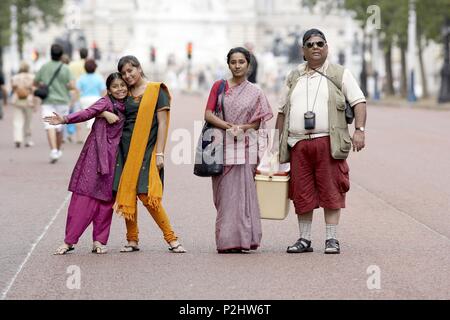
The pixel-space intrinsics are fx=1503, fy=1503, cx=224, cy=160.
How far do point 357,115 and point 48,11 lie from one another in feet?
174

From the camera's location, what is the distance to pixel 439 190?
60.0ft

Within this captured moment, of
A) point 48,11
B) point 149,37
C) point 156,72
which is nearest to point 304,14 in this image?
point 149,37

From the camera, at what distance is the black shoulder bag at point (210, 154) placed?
12.2m

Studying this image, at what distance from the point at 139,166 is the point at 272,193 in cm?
111

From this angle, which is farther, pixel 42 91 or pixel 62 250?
pixel 42 91

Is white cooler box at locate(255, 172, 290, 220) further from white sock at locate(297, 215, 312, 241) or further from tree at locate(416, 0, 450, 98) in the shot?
tree at locate(416, 0, 450, 98)

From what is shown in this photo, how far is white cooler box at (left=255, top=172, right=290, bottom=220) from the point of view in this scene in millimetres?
12227

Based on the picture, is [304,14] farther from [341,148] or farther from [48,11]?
[341,148]

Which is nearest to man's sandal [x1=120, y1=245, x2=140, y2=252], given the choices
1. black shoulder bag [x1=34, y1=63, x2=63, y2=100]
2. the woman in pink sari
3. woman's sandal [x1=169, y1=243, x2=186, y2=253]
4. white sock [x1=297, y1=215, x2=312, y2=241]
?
woman's sandal [x1=169, y1=243, x2=186, y2=253]

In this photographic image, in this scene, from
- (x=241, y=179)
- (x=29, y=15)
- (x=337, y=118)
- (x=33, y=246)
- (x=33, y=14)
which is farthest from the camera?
(x=33, y=14)

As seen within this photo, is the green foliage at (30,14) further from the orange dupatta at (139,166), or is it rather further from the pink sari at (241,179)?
the pink sari at (241,179)

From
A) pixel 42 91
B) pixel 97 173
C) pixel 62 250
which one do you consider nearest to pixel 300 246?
pixel 97 173

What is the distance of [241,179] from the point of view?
12234 millimetres

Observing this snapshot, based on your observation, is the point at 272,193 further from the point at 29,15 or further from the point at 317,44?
the point at 29,15
